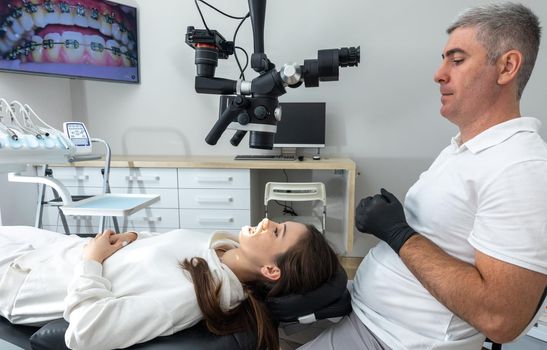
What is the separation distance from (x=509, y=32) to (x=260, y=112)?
24.9 inches

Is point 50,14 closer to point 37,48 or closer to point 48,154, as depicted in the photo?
point 37,48

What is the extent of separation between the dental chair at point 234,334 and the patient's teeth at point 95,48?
7.42 feet

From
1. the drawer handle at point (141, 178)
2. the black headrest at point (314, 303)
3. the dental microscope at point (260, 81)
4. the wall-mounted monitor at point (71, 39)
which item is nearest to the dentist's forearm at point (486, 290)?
the black headrest at point (314, 303)

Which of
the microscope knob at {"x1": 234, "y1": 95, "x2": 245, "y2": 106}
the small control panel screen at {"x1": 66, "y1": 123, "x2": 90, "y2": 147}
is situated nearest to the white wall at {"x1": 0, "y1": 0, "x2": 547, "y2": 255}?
the small control panel screen at {"x1": 66, "y1": 123, "x2": 90, "y2": 147}

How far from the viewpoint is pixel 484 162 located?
0.74 m

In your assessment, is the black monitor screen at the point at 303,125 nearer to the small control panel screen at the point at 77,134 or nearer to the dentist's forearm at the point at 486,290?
the small control panel screen at the point at 77,134

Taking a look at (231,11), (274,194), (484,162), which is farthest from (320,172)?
(484,162)

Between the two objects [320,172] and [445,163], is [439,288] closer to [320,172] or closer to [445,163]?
[445,163]

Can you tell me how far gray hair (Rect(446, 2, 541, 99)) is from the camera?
773mm

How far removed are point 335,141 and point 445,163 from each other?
1.92 meters

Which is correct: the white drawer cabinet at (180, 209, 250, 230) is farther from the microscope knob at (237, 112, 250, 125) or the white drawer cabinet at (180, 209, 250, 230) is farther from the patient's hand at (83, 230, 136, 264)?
the microscope knob at (237, 112, 250, 125)

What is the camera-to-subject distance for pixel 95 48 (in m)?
2.61

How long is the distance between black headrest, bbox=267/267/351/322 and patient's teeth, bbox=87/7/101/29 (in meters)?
2.67

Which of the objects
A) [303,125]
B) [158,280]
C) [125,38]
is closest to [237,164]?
[303,125]
